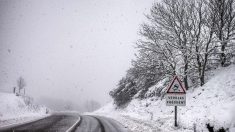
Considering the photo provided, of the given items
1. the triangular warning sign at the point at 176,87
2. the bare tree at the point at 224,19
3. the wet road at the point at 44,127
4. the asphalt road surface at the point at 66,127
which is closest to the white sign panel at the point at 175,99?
the triangular warning sign at the point at 176,87

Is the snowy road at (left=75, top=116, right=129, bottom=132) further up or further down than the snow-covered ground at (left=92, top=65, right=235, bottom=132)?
further down

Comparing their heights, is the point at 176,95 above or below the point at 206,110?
above

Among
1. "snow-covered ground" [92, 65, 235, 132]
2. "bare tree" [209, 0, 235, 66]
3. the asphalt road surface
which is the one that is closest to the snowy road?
the asphalt road surface

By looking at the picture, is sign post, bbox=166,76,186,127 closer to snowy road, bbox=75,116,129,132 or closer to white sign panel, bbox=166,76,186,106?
white sign panel, bbox=166,76,186,106

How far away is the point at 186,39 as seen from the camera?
22.2 meters

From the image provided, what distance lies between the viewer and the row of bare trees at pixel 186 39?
20.3 meters

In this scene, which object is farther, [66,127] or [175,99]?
[66,127]

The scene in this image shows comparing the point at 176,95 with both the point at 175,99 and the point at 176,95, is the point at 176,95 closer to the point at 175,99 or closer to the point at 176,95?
the point at 176,95

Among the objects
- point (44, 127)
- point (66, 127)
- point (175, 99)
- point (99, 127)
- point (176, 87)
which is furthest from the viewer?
point (99, 127)

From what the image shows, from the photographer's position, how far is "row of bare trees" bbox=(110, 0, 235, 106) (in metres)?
20.3

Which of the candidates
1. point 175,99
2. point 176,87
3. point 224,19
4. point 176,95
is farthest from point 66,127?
point 224,19

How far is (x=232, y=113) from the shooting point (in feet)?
36.8

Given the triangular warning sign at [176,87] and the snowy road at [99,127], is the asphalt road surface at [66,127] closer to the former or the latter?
the snowy road at [99,127]

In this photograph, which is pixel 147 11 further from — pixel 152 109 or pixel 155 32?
pixel 152 109
